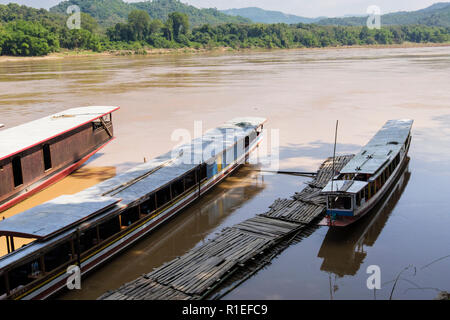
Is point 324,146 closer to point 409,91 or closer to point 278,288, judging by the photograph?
point 278,288

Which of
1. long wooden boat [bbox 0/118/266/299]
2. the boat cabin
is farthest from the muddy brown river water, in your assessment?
the boat cabin

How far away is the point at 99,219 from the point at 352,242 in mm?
7551

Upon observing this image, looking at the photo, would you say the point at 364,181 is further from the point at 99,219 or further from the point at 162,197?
the point at 99,219

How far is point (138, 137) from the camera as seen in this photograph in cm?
2714

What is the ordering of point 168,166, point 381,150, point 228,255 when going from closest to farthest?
point 228,255
point 168,166
point 381,150

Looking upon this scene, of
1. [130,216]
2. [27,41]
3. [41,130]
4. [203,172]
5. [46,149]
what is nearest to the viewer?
[130,216]

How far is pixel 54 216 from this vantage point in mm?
11328

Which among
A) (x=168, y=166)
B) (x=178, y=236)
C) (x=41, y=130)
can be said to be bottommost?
(x=178, y=236)

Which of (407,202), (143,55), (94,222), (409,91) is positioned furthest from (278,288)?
(143,55)

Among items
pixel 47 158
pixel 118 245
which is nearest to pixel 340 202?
pixel 118 245

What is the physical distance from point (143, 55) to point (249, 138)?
379 ft

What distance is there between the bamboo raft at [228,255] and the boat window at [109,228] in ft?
6.24

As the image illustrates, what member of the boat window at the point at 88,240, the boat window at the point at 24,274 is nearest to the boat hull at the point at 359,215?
the boat window at the point at 88,240

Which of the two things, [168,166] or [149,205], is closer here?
[149,205]
